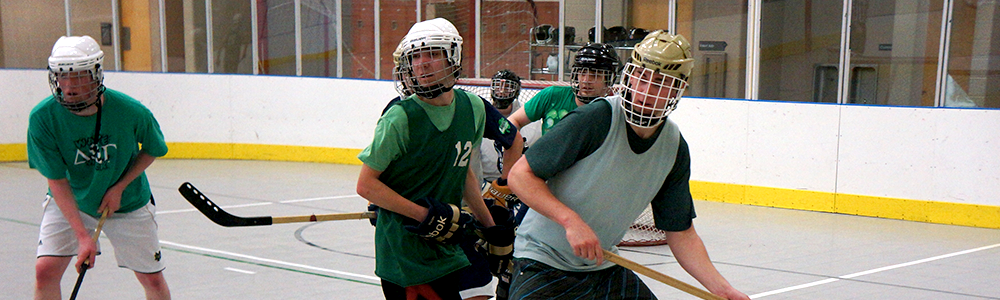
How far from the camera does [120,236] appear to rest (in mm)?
3793

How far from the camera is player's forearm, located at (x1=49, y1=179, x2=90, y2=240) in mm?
3537

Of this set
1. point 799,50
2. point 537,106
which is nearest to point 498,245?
point 537,106

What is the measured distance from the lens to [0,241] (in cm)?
673

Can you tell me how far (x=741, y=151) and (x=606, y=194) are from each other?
273 inches

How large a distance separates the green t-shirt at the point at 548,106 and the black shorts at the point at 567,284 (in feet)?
9.20

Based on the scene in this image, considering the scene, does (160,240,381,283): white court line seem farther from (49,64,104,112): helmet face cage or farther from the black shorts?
the black shorts

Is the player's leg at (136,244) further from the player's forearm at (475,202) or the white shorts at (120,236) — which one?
the player's forearm at (475,202)

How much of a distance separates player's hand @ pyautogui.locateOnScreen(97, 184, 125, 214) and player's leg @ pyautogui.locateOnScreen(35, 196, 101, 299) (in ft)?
0.43

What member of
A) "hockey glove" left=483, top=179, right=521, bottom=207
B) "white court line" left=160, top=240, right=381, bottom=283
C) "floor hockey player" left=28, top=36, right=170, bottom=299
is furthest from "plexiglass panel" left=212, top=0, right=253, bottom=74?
"floor hockey player" left=28, top=36, right=170, bottom=299

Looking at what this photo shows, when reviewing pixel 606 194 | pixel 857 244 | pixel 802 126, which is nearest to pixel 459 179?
pixel 606 194

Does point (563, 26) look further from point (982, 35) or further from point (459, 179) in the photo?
point (459, 179)

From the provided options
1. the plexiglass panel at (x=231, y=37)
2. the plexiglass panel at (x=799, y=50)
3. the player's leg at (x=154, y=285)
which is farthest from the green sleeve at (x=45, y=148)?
the plexiglass panel at (x=231, y=37)

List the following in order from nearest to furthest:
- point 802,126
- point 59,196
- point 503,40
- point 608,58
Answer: point 59,196 < point 608,58 < point 802,126 < point 503,40

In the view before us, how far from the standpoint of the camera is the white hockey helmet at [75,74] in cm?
347
